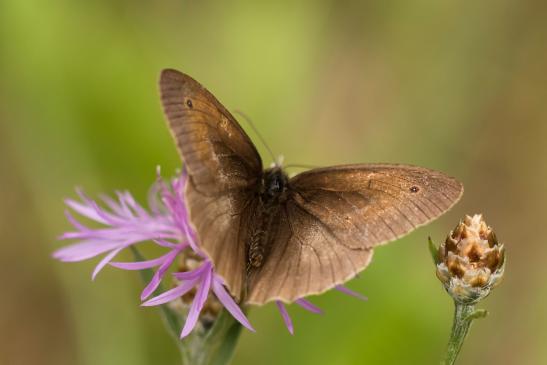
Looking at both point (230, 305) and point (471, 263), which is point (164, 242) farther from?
point (471, 263)

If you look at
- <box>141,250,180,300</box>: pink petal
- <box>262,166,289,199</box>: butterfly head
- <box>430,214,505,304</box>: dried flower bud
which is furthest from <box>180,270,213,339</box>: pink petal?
<box>430,214,505,304</box>: dried flower bud

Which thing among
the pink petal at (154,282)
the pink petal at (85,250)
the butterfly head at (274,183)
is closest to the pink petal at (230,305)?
the pink petal at (154,282)

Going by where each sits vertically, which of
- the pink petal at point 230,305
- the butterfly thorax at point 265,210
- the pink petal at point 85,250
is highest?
the butterfly thorax at point 265,210

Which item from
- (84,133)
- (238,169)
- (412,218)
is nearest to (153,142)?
(84,133)

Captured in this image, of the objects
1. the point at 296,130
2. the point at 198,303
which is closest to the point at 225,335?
the point at 198,303

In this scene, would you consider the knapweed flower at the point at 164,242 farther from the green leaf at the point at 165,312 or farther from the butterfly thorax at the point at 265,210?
the butterfly thorax at the point at 265,210

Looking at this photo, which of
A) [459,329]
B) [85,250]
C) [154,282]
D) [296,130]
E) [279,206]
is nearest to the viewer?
[459,329]

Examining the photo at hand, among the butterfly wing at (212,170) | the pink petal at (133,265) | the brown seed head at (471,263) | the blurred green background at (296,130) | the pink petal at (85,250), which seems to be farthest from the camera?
the blurred green background at (296,130)
